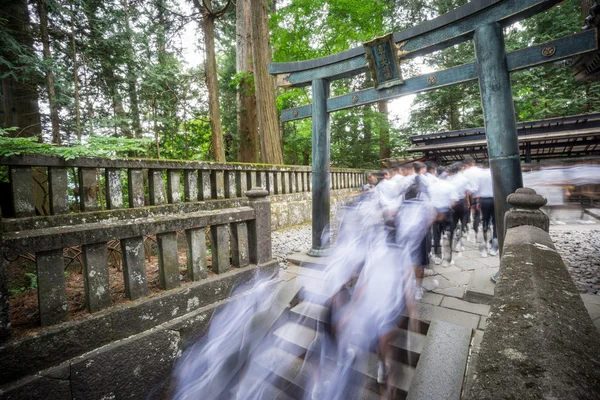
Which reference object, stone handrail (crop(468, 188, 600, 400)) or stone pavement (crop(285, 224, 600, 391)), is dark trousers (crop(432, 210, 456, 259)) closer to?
stone pavement (crop(285, 224, 600, 391))

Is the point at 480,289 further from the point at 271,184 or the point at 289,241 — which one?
the point at 271,184

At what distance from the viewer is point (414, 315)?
2.89 metres

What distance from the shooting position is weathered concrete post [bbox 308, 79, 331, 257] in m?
4.97

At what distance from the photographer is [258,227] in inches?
134

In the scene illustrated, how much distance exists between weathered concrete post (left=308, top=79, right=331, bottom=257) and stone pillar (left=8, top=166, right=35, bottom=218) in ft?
12.7

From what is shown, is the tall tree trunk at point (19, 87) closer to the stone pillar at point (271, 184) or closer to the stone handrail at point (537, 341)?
the stone pillar at point (271, 184)

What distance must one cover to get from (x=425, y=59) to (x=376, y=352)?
761 inches

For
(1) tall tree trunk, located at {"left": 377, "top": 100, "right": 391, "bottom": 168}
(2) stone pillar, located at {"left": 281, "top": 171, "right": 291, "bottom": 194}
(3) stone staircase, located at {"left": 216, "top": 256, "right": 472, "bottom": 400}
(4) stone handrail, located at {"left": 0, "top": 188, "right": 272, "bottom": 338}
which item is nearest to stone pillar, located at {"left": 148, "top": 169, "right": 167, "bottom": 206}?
(4) stone handrail, located at {"left": 0, "top": 188, "right": 272, "bottom": 338}

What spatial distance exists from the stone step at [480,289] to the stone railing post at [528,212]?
118 centimetres

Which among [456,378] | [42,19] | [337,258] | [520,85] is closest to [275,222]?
[337,258]

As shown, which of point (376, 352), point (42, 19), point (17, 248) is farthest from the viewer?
point (42, 19)

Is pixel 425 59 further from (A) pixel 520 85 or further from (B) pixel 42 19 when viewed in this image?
(B) pixel 42 19

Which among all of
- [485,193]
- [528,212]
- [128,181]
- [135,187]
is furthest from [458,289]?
[128,181]

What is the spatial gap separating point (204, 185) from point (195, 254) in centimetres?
220
